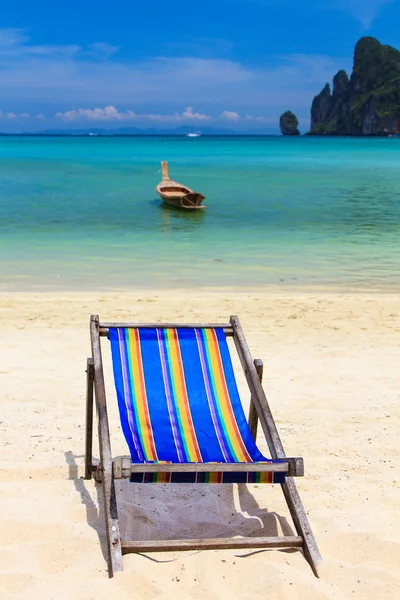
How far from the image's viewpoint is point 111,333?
12.4ft

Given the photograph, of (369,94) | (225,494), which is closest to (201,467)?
(225,494)

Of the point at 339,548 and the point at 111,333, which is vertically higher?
the point at 111,333

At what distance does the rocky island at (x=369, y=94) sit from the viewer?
6220 inches

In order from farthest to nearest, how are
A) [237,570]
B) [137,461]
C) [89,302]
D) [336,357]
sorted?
[89,302] → [336,357] → [137,461] → [237,570]

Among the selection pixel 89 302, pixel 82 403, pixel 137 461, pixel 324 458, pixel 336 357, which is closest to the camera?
pixel 137 461

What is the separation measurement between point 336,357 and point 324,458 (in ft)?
7.60

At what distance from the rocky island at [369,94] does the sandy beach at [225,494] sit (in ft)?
534

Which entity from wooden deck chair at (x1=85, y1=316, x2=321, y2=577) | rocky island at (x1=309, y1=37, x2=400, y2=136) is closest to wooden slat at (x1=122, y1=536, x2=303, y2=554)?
wooden deck chair at (x1=85, y1=316, x2=321, y2=577)

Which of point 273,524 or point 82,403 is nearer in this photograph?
point 273,524

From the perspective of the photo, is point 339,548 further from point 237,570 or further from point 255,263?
point 255,263

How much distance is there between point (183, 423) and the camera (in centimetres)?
344

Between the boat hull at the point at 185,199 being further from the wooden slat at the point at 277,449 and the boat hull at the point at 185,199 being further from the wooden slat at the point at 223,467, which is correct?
the wooden slat at the point at 223,467

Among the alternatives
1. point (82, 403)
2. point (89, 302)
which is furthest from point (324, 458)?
point (89, 302)

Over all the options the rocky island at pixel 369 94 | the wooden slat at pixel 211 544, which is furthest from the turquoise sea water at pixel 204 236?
the rocky island at pixel 369 94
